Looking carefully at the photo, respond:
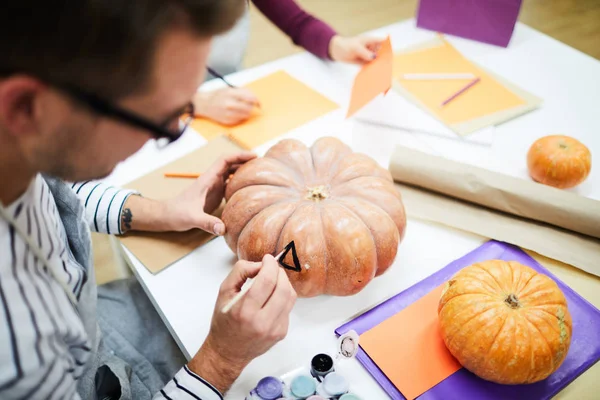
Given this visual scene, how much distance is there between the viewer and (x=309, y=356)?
2.96ft

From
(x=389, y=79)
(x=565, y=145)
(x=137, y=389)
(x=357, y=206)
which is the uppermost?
(x=389, y=79)

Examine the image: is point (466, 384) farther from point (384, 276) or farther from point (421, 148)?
point (421, 148)

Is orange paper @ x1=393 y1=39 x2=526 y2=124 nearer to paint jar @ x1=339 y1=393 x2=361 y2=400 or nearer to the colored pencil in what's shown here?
the colored pencil

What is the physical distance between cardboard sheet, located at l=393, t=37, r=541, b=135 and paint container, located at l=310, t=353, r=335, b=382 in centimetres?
85

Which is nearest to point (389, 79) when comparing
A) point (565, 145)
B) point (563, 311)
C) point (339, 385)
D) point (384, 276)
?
point (565, 145)

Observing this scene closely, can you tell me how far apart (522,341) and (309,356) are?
15.3 inches

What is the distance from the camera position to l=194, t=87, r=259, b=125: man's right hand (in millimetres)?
1420

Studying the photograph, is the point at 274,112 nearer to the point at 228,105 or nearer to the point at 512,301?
the point at 228,105

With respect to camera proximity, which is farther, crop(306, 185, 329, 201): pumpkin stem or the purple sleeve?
the purple sleeve

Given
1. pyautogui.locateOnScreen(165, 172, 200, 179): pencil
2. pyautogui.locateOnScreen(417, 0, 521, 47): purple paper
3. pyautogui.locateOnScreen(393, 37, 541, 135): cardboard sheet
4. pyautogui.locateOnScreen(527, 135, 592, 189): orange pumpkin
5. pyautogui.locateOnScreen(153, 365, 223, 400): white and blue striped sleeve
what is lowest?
pyautogui.locateOnScreen(153, 365, 223, 400): white and blue striped sleeve

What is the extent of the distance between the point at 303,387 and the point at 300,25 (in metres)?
1.35

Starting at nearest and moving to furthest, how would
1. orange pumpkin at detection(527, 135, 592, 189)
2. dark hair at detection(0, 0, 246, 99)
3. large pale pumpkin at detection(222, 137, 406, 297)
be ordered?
dark hair at detection(0, 0, 246, 99)
large pale pumpkin at detection(222, 137, 406, 297)
orange pumpkin at detection(527, 135, 592, 189)

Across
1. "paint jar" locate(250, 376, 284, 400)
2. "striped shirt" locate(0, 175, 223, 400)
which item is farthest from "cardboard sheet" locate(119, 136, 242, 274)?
"paint jar" locate(250, 376, 284, 400)

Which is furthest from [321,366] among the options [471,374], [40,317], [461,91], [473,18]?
[473,18]
